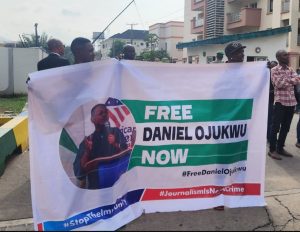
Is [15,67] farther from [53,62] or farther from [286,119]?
[286,119]

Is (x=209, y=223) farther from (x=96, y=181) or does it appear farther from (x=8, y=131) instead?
(x=8, y=131)

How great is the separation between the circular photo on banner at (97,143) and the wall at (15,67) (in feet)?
53.6

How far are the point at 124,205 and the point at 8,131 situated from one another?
3.08 meters

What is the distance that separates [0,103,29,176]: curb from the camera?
5940 millimetres

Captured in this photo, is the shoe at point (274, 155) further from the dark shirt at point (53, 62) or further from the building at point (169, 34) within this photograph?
the building at point (169, 34)

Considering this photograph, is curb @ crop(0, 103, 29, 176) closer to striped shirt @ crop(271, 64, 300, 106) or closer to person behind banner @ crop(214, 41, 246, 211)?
person behind banner @ crop(214, 41, 246, 211)

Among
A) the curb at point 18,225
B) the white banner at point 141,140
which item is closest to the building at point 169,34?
the white banner at point 141,140

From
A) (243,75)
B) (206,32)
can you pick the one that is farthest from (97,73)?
(206,32)

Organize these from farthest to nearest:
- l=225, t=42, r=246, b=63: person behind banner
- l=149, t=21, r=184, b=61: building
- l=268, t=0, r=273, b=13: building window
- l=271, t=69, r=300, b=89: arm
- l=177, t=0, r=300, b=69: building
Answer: l=149, t=21, r=184, b=61: building
l=268, t=0, r=273, b=13: building window
l=177, t=0, r=300, b=69: building
l=271, t=69, r=300, b=89: arm
l=225, t=42, r=246, b=63: person behind banner

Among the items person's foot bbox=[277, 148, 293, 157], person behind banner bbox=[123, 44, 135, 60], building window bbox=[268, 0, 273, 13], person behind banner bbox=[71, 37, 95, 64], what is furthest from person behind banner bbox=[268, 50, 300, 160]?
building window bbox=[268, 0, 273, 13]

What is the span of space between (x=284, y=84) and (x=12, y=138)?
4278 millimetres

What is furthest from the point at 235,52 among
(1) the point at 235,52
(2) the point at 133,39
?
(2) the point at 133,39

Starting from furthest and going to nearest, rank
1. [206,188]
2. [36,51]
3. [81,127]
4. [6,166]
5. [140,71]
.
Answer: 1. [36,51]
2. [6,166]
3. [206,188]
4. [140,71]
5. [81,127]

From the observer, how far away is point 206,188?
4270 mm
